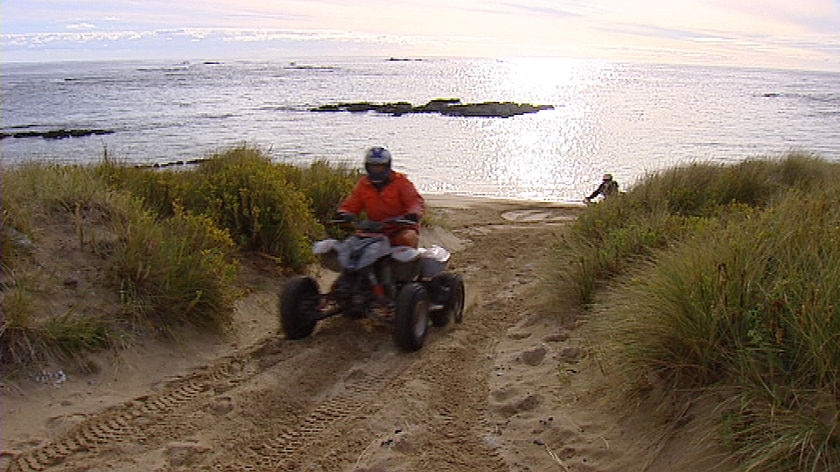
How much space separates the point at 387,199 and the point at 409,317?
4.52 ft

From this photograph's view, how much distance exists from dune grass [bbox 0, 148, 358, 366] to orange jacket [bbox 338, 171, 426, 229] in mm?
1354

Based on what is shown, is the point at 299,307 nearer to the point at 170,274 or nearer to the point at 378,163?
the point at 170,274

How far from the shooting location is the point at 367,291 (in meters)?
6.55

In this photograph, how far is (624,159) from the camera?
2669 centimetres

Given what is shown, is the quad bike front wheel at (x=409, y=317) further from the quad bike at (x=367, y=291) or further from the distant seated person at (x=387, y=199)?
the distant seated person at (x=387, y=199)

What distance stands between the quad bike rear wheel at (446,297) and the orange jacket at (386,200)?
2.22ft

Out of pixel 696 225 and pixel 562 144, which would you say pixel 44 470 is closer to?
pixel 696 225

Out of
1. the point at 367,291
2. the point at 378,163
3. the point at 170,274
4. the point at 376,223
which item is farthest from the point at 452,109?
the point at 170,274

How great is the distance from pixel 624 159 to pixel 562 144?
199 inches

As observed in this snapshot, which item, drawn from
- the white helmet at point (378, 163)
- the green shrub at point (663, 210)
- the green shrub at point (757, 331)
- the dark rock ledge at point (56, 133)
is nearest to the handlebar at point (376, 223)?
the white helmet at point (378, 163)

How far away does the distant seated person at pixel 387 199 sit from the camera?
276 inches

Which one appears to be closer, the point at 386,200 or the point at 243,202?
the point at 386,200

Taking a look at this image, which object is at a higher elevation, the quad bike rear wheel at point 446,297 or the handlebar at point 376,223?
the handlebar at point 376,223

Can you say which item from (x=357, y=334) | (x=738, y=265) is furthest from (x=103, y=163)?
(x=738, y=265)
